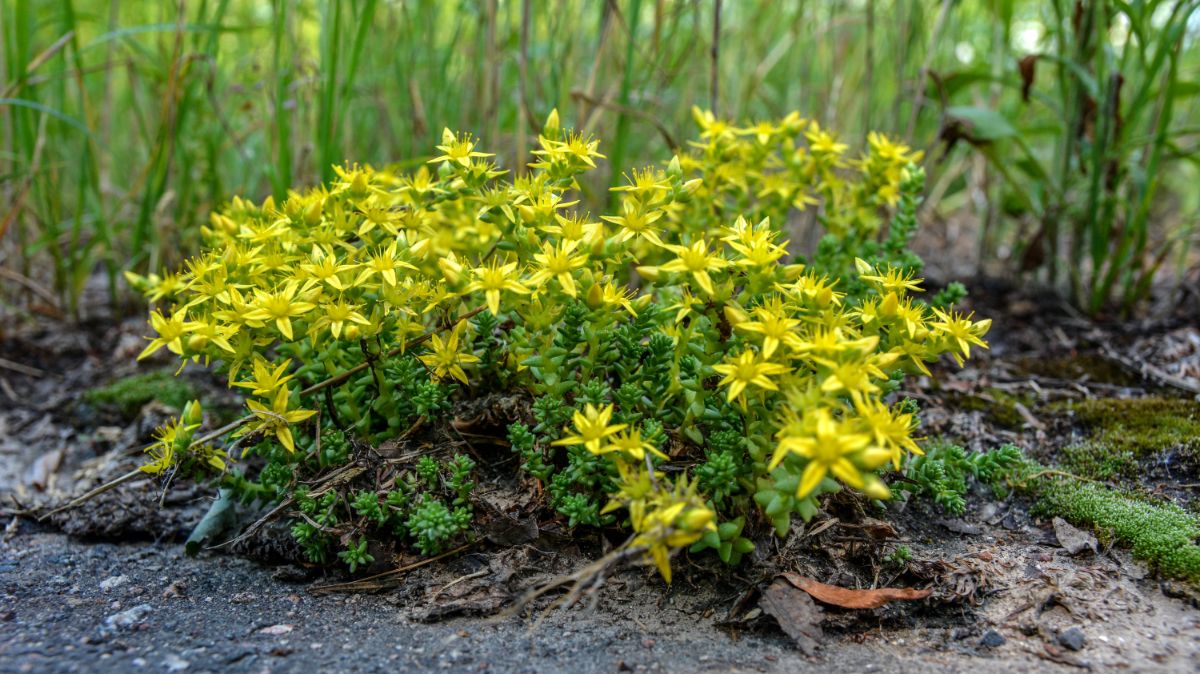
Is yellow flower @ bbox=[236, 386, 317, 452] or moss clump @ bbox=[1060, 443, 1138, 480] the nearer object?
yellow flower @ bbox=[236, 386, 317, 452]

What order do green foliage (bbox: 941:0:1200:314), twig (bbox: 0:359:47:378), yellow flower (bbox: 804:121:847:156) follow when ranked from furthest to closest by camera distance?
1. twig (bbox: 0:359:47:378)
2. green foliage (bbox: 941:0:1200:314)
3. yellow flower (bbox: 804:121:847:156)

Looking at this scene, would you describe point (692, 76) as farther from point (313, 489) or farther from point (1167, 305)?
point (313, 489)

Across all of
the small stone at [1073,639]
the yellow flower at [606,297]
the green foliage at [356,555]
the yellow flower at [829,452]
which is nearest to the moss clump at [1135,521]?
the small stone at [1073,639]

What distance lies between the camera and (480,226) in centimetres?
219

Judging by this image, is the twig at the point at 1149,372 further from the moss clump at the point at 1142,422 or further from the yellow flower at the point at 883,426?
the yellow flower at the point at 883,426

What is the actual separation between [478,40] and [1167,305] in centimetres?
331

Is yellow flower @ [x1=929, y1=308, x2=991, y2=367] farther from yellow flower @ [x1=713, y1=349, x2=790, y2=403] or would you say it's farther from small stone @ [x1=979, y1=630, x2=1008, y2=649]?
small stone @ [x1=979, y1=630, x2=1008, y2=649]

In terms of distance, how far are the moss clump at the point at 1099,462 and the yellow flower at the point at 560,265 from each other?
1.66m

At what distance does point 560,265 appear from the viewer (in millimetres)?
2047

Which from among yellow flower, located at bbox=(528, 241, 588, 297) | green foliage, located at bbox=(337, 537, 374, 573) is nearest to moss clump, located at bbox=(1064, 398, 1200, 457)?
yellow flower, located at bbox=(528, 241, 588, 297)

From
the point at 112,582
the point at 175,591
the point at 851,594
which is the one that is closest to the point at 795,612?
the point at 851,594

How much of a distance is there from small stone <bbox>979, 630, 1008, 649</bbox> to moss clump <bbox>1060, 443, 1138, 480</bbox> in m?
0.85

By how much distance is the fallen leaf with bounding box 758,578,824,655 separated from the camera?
6.43 ft

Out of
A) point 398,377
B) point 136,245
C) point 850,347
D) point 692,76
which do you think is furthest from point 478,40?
point 850,347
